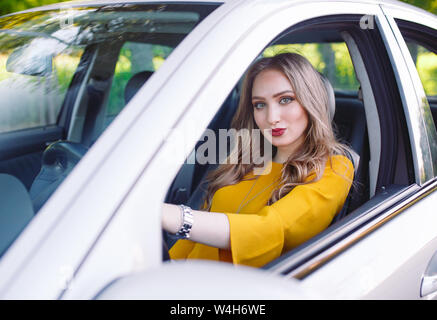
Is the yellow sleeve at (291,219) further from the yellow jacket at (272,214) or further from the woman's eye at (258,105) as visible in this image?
the woman's eye at (258,105)

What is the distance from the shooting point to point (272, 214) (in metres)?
1.43

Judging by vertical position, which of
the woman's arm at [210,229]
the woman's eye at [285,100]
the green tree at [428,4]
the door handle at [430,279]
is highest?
the green tree at [428,4]

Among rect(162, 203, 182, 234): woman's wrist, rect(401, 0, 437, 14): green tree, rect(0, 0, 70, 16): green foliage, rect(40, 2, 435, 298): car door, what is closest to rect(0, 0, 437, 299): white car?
rect(40, 2, 435, 298): car door

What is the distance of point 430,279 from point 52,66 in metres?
1.55

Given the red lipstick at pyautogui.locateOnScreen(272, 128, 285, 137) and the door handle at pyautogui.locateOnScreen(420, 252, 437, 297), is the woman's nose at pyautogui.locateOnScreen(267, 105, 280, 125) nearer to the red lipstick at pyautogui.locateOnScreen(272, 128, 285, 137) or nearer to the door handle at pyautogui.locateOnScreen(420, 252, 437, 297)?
the red lipstick at pyautogui.locateOnScreen(272, 128, 285, 137)

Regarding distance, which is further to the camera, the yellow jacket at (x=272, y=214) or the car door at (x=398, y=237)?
the yellow jacket at (x=272, y=214)

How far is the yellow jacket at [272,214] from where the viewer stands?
4.50ft

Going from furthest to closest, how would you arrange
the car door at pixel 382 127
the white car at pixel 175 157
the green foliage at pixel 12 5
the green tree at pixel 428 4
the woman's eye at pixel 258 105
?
1. the green tree at pixel 428 4
2. the green foliage at pixel 12 5
3. the woman's eye at pixel 258 105
4. the car door at pixel 382 127
5. the white car at pixel 175 157

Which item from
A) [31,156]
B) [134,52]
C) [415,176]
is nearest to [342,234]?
[415,176]

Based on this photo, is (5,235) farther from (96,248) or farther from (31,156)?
(31,156)

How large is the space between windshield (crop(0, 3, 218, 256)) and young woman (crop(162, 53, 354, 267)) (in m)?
0.38

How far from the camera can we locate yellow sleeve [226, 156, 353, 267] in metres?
1.37

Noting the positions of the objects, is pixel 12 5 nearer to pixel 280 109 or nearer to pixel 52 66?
pixel 52 66

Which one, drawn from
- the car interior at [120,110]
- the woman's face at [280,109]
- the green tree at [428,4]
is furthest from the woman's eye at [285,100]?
the green tree at [428,4]
